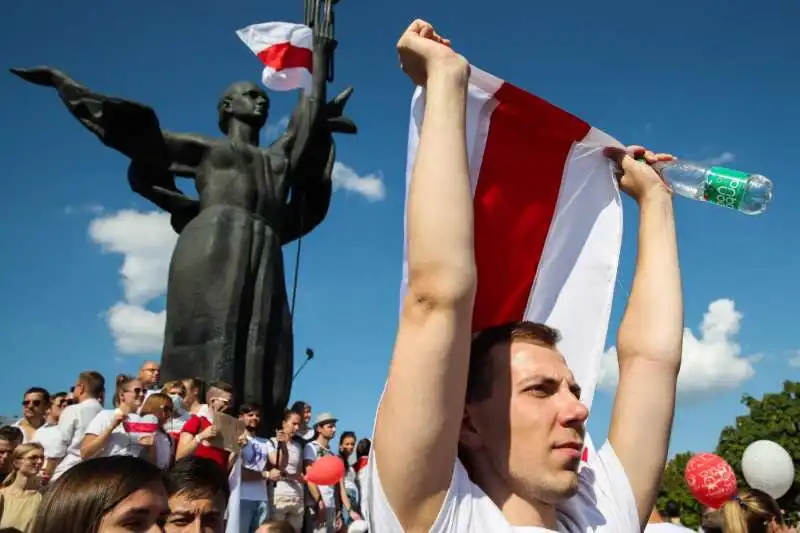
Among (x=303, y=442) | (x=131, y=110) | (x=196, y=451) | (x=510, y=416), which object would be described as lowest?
(x=510, y=416)

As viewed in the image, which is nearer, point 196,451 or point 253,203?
point 196,451

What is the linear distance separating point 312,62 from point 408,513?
10.0 m

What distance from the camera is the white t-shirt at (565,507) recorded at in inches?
60.2

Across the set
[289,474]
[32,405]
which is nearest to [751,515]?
[289,474]

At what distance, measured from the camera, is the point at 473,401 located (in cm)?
184

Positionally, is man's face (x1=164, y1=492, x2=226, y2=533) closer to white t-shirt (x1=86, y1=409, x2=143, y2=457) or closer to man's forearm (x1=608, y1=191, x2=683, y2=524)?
man's forearm (x1=608, y1=191, x2=683, y2=524)

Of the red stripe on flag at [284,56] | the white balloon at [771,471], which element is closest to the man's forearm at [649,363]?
the white balloon at [771,471]

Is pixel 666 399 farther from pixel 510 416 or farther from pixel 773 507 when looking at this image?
pixel 773 507

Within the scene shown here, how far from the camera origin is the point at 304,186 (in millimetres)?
11758

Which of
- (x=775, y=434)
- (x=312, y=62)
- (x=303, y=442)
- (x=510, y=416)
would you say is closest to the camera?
(x=510, y=416)

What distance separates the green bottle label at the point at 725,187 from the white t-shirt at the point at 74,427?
5069 millimetres

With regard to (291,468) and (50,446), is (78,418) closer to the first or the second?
(50,446)

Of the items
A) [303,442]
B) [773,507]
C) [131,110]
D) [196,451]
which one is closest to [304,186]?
[131,110]

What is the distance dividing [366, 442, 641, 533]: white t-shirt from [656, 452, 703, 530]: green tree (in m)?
40.0
